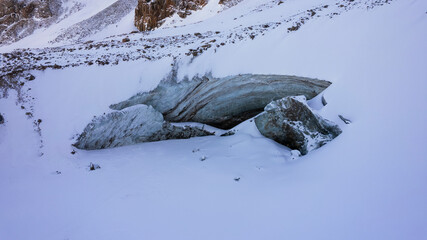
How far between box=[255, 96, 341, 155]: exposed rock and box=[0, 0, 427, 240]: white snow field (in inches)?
17.3

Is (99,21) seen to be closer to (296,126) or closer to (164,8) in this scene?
(164,8)

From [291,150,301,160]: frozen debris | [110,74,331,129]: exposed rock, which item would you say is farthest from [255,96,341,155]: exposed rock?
[110,74,331,129]: exposed rock

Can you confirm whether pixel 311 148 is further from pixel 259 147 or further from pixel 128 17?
pixel 128 17

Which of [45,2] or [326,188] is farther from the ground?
[45,2]

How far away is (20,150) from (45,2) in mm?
59791

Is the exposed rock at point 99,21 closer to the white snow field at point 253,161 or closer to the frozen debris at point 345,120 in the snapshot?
the white snow field at point 253,161

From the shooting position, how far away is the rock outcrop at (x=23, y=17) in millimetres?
48500

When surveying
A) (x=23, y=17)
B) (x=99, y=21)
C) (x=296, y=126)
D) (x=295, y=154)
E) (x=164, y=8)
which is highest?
(x=23, y=17)

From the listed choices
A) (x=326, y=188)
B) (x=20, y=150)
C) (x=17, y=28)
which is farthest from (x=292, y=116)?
(x=17, y=28)

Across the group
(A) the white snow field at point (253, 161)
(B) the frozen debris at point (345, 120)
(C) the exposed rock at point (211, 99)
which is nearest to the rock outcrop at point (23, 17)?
(A) the white snow field at point (253, 161)

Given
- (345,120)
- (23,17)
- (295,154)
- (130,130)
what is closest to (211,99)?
(130,130)

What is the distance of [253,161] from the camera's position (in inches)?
317

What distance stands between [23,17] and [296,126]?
213 feet

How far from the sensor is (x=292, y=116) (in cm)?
902
